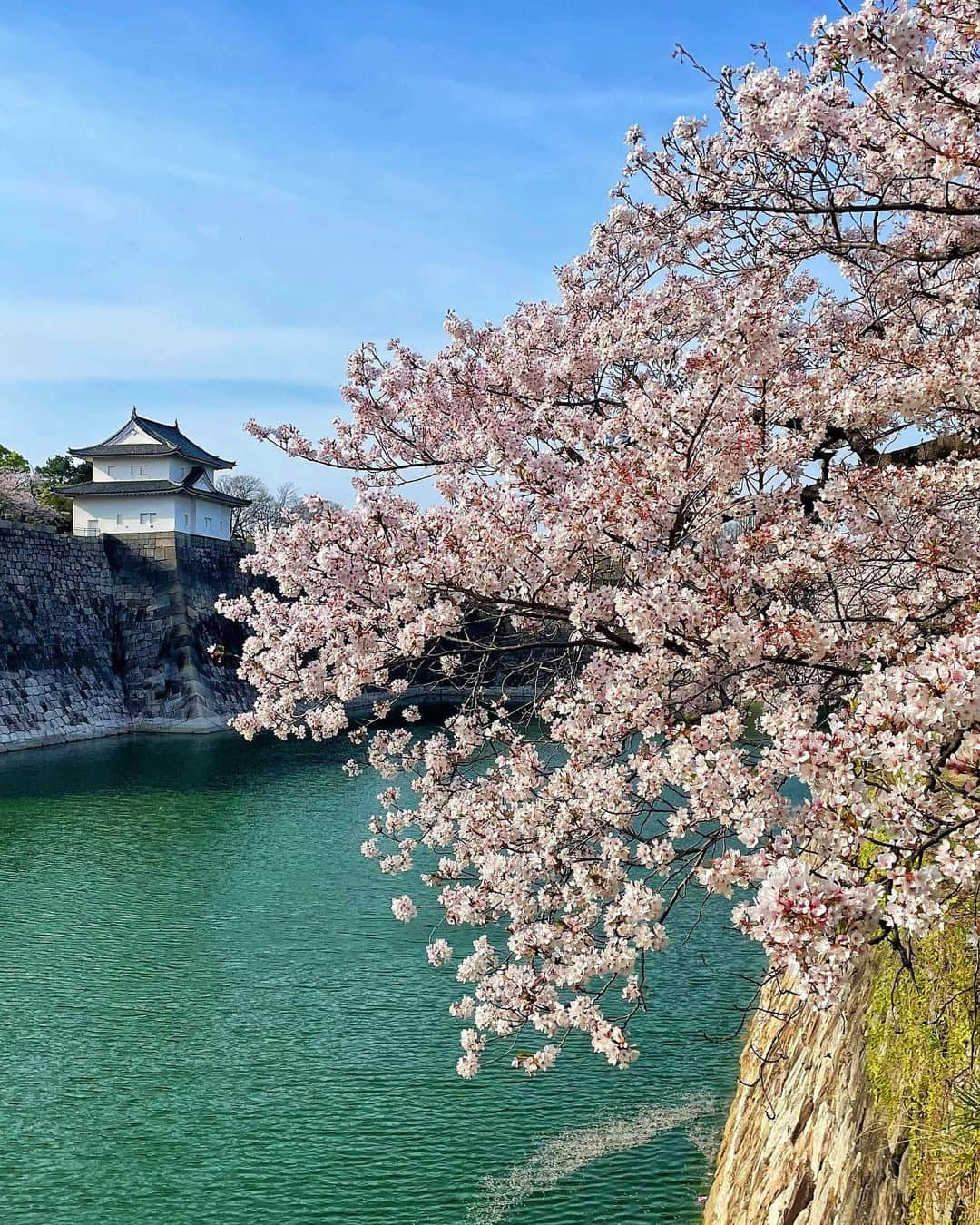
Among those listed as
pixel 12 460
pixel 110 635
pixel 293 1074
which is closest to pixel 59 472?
pixel 12 460

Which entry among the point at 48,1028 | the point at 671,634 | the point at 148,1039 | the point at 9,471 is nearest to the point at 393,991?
the point at 148,1039

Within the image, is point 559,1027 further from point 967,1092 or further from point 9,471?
point 9,471

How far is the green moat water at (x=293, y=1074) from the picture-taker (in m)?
4.48

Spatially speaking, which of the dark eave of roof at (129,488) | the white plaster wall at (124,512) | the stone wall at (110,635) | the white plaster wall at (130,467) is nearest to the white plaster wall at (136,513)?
the white plaster wall at (124,512)

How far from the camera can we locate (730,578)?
282cm

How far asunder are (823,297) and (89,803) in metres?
11.0

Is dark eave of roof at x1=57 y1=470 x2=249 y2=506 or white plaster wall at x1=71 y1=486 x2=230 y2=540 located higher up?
dark eave of roof at x1=57 y1=470 x2=249 y2=506

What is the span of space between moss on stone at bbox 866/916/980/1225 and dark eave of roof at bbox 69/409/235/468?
935 inches

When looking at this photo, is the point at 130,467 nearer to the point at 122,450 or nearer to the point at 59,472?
the point at 122,450

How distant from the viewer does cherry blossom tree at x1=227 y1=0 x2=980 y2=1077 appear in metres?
1.91

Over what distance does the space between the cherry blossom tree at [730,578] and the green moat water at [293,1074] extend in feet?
4.55

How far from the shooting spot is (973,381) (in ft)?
9.64

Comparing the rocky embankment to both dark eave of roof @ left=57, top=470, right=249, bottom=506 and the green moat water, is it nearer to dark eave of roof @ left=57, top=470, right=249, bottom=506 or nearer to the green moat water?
the green moat water

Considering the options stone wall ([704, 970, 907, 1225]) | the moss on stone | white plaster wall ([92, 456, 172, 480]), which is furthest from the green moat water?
white plaster wall ([92, 456, 172, 480])
